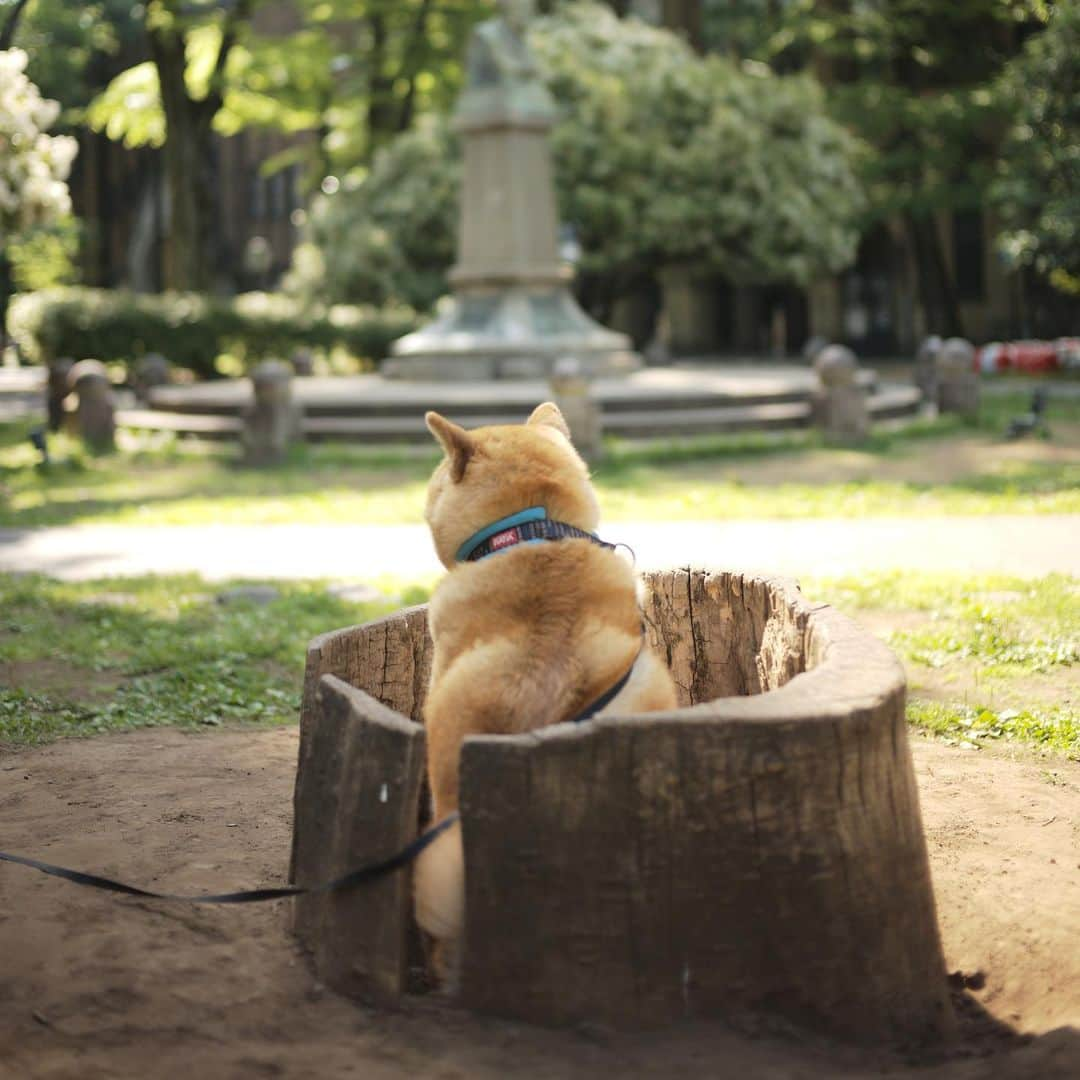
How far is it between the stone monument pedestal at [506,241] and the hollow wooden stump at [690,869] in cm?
1769

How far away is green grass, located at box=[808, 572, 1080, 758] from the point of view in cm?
612

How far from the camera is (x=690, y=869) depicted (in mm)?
3400

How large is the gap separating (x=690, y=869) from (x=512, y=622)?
27.8 inches

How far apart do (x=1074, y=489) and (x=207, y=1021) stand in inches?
434

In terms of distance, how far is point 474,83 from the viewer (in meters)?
21.9

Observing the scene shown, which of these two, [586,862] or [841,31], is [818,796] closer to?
[586,862]

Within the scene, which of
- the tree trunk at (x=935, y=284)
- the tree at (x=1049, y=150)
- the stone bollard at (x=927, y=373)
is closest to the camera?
the stone bollard at (x=927, y=373)

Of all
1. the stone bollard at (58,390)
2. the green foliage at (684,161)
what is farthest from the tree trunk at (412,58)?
the stone bollard at (58,390)

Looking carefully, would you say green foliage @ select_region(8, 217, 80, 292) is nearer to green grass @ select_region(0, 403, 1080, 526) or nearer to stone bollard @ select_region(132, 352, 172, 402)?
stone bollard @ select_region(132, 352, 172, 402)

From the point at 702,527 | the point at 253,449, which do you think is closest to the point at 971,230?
the point at 253,449

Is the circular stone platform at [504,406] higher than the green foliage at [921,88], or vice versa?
the green foliage at [921,88]

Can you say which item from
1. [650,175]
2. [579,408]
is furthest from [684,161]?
[579,408]

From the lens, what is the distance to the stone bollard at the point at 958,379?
20500 millimetres

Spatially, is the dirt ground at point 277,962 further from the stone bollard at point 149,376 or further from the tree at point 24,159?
the stone bollard at point 149,376
